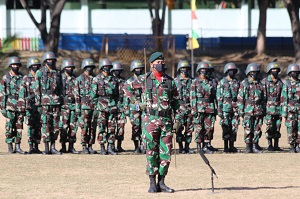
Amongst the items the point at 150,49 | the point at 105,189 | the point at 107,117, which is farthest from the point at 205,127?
the point at 150,49

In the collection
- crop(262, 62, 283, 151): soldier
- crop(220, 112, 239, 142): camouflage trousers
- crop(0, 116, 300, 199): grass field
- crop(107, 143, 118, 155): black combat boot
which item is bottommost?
crop(0, 116, 300, 199): grass field

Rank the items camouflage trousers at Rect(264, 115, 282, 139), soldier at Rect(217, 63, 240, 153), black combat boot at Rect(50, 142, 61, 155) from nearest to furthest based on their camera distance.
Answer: black combat boot at Rect(50, 142, 61, 155), soldier at Rect(217, 63, 240, 153), camouflage trousers at Rect(264, 115, 282, 139)

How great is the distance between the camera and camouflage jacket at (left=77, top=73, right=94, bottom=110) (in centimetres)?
2191

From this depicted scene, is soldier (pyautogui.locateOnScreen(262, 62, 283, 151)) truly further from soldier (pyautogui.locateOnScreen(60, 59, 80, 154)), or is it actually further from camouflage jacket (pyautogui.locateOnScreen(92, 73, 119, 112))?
soldier (pyautogui.locateOnScreen(60, 59, 80, 154))

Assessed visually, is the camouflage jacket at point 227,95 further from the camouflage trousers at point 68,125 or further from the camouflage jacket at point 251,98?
the camouflage trousers at point 68,125

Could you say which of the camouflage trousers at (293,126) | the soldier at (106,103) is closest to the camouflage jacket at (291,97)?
the camouflage trousers at (293,126)

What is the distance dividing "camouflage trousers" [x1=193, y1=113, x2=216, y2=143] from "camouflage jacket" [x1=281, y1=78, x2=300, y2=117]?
5.18 feet

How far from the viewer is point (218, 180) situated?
17016mm

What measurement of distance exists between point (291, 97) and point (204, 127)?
199 cm

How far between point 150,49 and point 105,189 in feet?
96.6

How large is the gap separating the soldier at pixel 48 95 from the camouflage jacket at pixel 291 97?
4885 mm

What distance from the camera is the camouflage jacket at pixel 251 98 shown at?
22266 millimetres

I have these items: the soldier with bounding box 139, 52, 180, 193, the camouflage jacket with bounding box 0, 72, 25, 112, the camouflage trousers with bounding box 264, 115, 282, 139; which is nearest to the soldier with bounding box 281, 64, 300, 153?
the camouflage trousers with bounding box 264, 115, 282, 139

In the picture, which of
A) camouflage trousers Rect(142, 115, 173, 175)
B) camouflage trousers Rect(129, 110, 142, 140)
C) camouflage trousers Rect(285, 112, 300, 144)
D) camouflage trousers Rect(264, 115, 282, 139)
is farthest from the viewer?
camouflage trousers Rect(264, 115, 282, 139)
